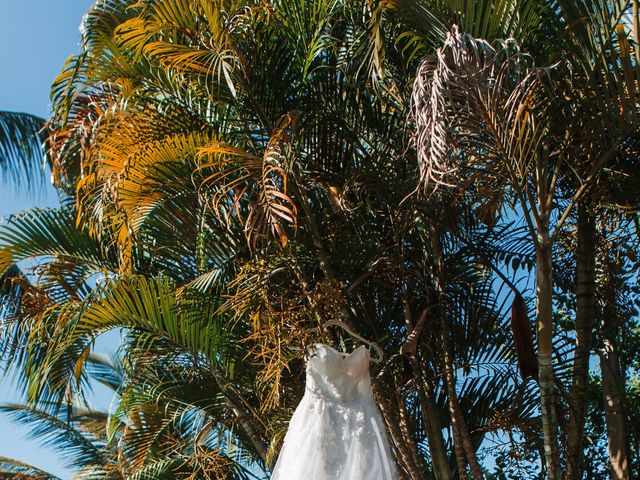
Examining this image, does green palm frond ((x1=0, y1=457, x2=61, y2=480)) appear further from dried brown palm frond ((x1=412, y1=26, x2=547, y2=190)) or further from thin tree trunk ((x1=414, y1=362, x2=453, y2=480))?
dried brown palm frond ((x1=412, y1=26, x2=547, y2=190))

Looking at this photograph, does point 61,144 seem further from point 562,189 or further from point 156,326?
point 562,189

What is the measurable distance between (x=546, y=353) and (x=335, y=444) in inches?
40.0

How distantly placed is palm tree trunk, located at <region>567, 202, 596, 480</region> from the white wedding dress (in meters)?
0.95

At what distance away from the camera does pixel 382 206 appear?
4852 millimetres

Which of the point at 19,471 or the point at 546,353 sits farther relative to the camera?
the point at 19,471

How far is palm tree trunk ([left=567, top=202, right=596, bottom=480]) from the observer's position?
4156 mm

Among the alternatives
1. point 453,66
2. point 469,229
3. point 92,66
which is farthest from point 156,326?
point 453,66

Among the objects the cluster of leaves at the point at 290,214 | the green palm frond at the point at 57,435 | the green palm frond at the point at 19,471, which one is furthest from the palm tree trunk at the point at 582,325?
the green palm frond at the point at 57,435

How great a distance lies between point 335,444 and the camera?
3.91 metres

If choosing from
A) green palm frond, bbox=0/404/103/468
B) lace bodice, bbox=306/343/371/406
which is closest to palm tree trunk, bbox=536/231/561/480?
lace bodice, bbox=306/343/371/406

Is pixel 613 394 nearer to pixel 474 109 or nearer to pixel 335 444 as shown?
pixel 335 444

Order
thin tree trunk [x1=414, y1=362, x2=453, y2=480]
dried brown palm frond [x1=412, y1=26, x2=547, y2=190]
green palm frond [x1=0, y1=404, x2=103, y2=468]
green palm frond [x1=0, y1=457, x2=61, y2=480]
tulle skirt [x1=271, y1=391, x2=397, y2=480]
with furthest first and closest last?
green palm frond [x1=0, y1=404, x2=103, y2=468], green palm frond [x1=0, y1=457, x2=61, y2=480], thin tree trunk [x1=414, y1=362, x2=453, y2=480], tulle skirt [x1=271, y1=391, x2=397, y2=480], dried brown palm frond [x1=412, y1=26, x2=547, y2=190]

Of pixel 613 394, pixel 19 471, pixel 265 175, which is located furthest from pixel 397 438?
pixel 19 471

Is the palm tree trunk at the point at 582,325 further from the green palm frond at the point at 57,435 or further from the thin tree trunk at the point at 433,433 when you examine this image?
the green palm frond at the point at 57,435
